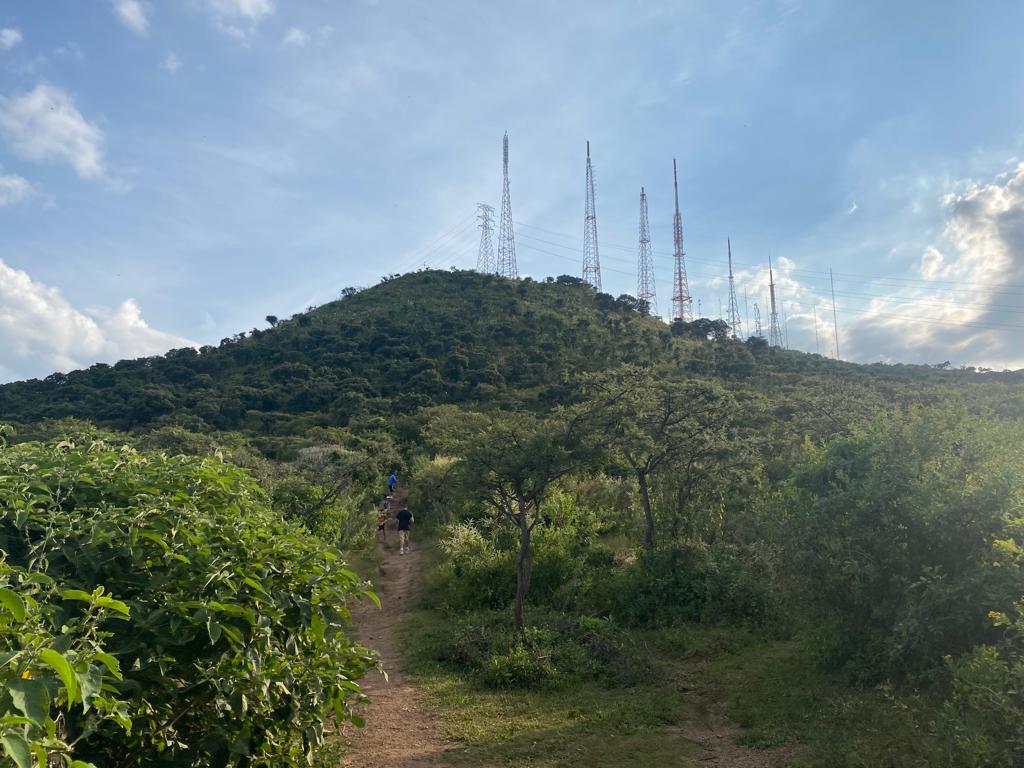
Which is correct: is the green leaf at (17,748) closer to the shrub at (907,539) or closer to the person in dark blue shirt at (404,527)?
the shrub at (907,539)

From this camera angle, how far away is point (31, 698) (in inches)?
68.8

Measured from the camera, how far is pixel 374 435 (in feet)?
99.8

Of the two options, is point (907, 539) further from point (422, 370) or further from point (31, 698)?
point (422, 370)

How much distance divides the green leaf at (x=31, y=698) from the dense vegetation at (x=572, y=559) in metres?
0.01

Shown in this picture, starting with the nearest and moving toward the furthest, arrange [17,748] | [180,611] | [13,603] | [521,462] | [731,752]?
[17,748] → [13,603] → [180,611] → [731,752] → [521,462]

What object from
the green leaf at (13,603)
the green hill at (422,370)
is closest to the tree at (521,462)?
the green leaf at (13,603)

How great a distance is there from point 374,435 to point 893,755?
26.8 meters

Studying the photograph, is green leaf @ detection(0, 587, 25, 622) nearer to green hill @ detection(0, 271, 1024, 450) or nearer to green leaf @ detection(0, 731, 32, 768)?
green leaf @ detection(0, 731, 32, 768)

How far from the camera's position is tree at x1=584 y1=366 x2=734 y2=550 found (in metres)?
12.9

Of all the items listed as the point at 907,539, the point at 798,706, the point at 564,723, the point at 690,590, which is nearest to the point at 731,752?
the point at 798,706

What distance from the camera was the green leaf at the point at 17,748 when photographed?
1.58 m

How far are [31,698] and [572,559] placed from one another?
11408mm

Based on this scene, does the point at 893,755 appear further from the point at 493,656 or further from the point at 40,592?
the point at 40,592

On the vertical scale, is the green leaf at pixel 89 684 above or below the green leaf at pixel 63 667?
below
